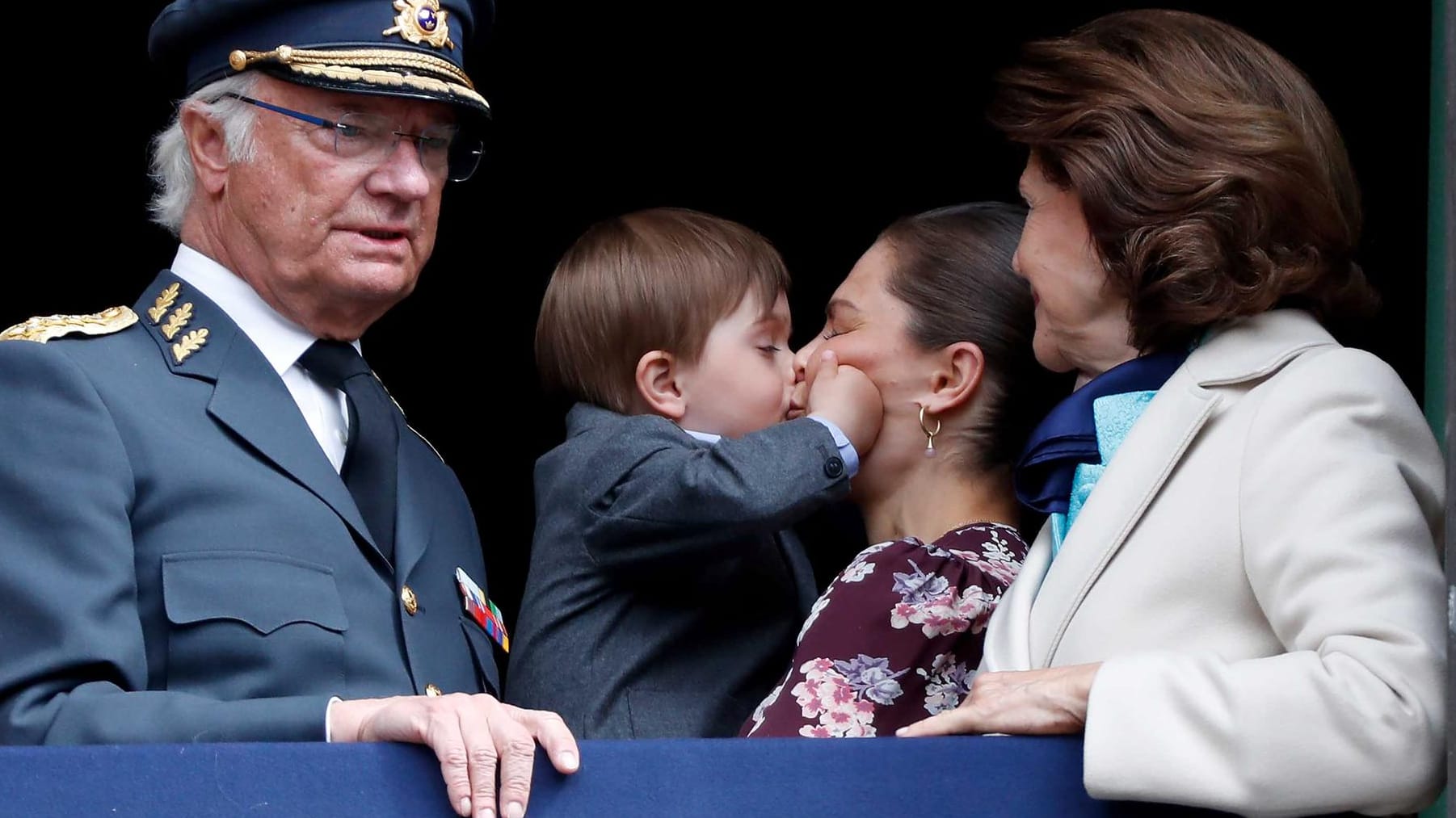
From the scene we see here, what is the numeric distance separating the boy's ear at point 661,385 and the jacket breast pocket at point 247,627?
0.70m

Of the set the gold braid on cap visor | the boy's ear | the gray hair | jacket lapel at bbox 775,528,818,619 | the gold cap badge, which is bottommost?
jacket lapel at bbox 775,528,818,619

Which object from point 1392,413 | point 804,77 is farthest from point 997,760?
point 804,77

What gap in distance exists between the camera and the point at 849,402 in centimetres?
288

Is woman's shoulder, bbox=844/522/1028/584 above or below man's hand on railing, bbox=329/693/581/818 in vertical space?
below

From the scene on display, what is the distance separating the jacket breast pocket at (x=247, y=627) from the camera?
91.9 inches

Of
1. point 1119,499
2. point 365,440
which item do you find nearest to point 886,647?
point 1119,499

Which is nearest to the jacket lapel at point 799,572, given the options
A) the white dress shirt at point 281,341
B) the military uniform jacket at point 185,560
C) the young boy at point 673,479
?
the young boy at point 673,479

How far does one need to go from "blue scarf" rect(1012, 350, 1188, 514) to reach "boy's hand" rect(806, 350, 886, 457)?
1.25ft

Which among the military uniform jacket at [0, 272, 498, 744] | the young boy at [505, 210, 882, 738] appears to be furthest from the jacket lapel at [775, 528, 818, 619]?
the military uniform jacket at [0, 272, 498, 744]

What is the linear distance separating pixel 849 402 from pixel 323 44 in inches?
34.9

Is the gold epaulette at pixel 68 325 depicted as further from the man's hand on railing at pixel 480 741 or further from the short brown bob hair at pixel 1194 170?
the short brown bob hair at pixel 1194 170

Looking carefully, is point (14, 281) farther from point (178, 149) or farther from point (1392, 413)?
point (1392, 413)

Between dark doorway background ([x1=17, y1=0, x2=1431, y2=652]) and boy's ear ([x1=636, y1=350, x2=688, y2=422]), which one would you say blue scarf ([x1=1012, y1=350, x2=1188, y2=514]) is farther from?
dark doorway background ([x1=17, y1=0, x2=1431, y2=652])

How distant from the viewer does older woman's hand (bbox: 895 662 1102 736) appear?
2049 mm
